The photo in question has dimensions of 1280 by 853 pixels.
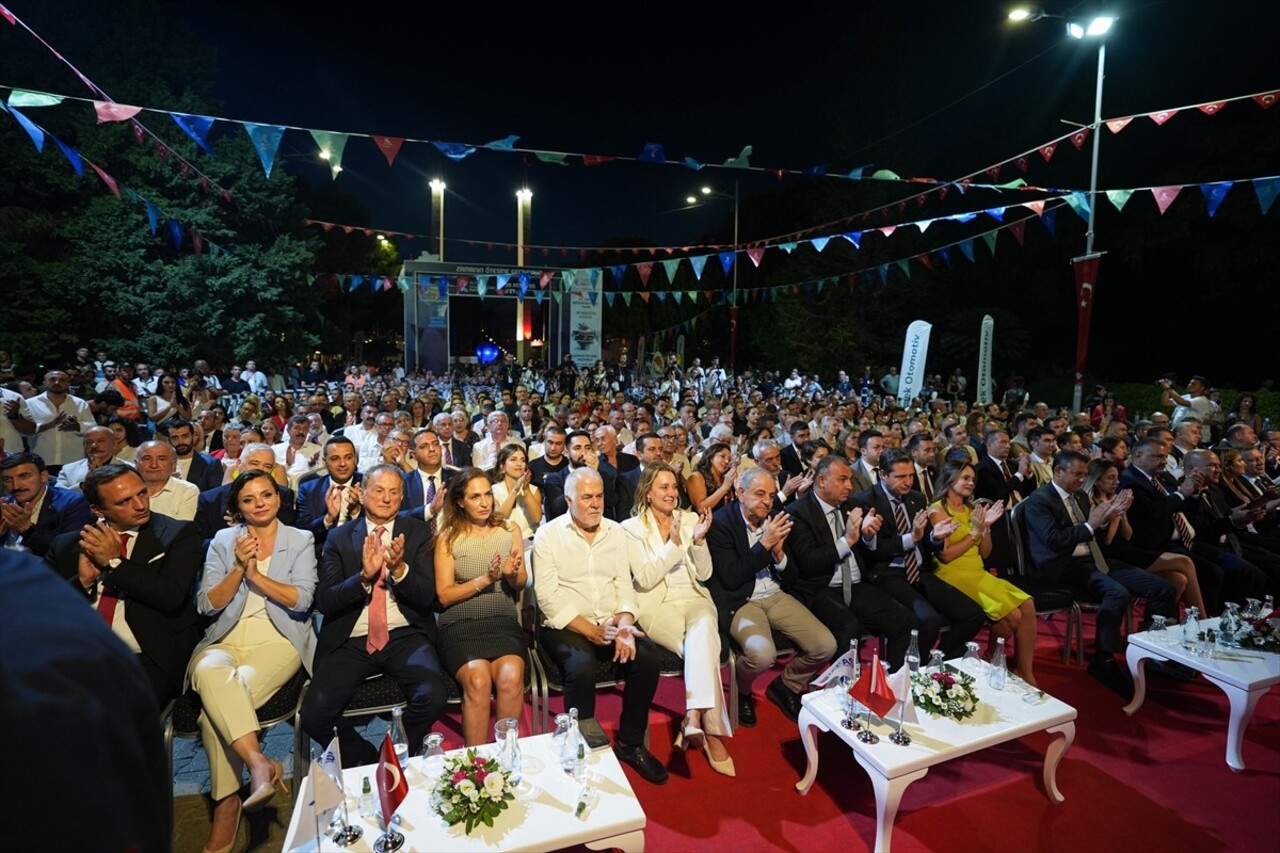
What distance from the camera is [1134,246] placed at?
17469 millimetres

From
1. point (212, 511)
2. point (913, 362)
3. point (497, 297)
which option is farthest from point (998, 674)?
point (497, 297)

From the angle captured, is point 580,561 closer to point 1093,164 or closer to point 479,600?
point 479,600

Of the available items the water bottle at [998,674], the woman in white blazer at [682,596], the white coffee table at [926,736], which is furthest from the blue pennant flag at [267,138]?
the water bottle at [998,674]

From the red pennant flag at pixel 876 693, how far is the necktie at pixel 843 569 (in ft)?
3.70

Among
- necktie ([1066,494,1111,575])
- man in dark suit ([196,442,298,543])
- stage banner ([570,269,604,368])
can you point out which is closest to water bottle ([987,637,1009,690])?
necktie ([1066,494,1111,575])

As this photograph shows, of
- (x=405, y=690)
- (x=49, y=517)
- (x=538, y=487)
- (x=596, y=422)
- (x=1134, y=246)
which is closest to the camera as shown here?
(x=405, y=690)

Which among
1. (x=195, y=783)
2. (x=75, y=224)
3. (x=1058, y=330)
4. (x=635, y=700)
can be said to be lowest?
(x=195, y=783)

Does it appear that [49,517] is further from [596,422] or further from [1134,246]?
[1134,246]

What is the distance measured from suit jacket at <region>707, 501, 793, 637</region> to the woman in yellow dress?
1.19 m

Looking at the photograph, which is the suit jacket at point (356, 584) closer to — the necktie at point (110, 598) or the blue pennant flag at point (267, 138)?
the necktie at point (110, 598)

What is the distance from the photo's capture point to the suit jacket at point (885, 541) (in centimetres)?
415

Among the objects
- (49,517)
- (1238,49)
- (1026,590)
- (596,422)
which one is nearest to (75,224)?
(596,422)

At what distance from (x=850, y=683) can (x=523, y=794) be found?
1.65 metres

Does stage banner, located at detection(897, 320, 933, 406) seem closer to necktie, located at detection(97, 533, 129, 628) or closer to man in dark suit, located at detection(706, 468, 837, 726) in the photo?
man in dark suit, located at detection(706, 468, 837, 726)
